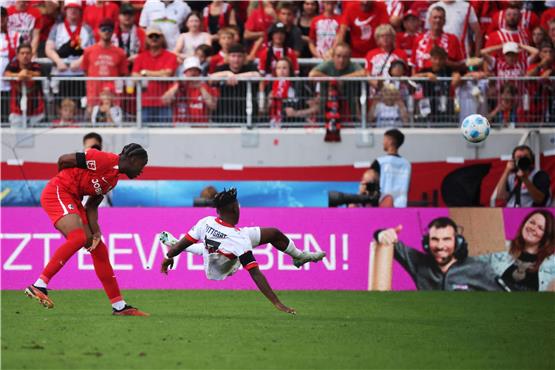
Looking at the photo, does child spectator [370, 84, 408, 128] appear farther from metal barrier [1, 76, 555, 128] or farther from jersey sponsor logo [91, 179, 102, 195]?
jersey sponsor logo [91, 179, 102, 195]

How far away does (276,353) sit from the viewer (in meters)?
10.8

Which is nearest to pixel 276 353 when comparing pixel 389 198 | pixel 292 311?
pixel 292 311

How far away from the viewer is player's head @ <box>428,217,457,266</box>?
18.8 m

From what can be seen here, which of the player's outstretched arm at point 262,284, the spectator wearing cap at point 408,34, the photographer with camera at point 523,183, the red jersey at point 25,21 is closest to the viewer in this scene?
the player's outstretched arm at point 262,284

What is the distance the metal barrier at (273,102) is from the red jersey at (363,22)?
128cm

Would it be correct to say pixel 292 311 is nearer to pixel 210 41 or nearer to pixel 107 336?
pixel 107 336

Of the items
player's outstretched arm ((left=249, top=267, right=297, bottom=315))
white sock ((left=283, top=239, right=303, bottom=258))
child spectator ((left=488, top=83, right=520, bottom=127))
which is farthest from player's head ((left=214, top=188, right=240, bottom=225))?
child spectator ((left=488, top=83, right=520, bottom=127))

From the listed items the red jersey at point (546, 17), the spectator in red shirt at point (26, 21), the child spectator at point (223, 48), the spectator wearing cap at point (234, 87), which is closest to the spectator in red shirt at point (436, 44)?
the red jersey at point (546, 17)

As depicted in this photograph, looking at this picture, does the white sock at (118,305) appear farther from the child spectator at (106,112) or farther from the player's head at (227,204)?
the child spectator at (106,112)

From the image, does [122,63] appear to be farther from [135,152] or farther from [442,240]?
[135,152]

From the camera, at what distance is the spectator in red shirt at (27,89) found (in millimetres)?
21547

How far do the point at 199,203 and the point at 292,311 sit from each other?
5574mm

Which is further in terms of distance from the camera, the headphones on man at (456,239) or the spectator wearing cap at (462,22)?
the spectator wearing cap at (462,22)

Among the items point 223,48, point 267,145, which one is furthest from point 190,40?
point 267,145
